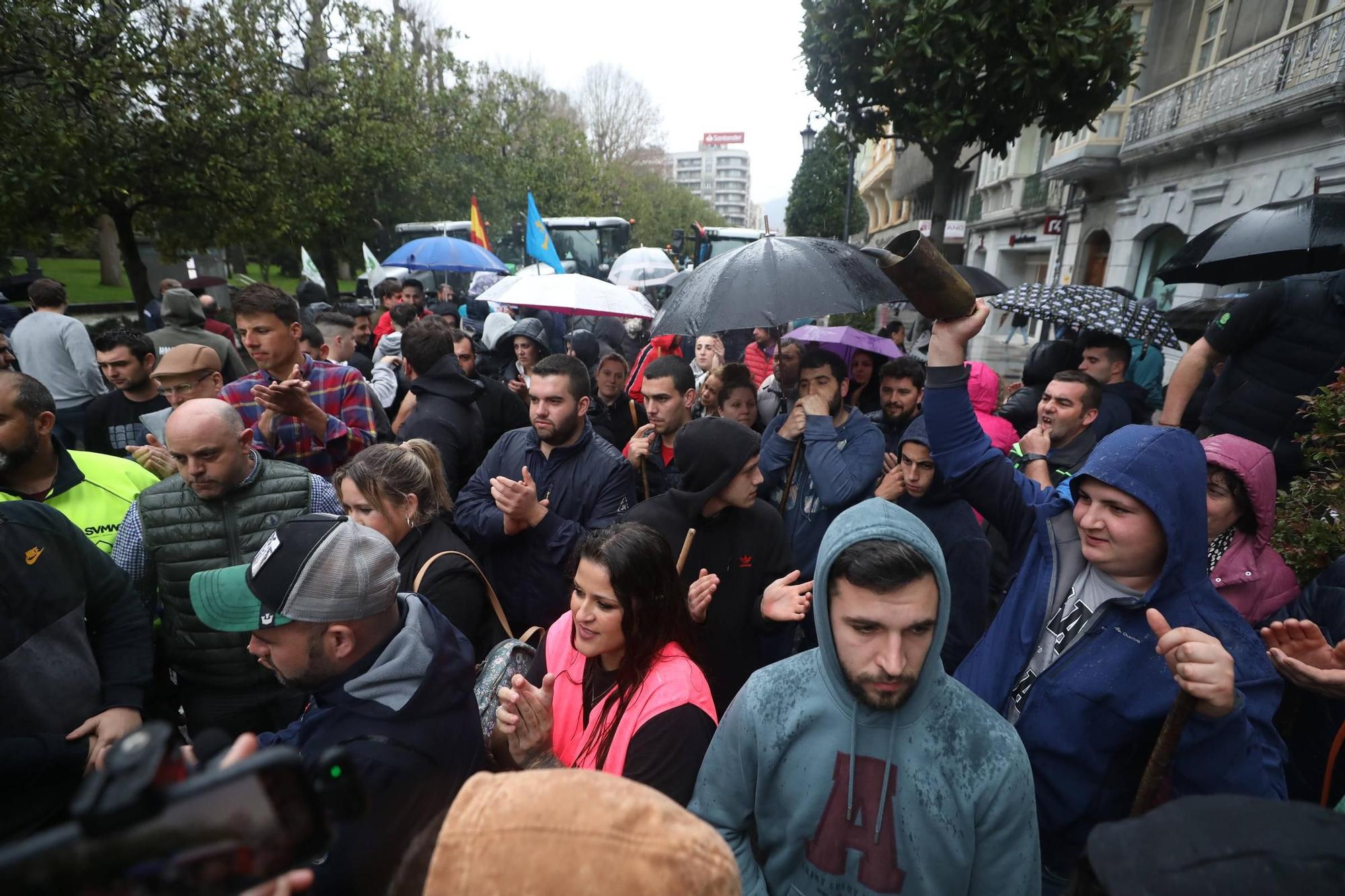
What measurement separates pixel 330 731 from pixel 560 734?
0.65 metres

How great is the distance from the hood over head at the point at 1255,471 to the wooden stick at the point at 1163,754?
114cm

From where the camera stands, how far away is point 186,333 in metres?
6.02

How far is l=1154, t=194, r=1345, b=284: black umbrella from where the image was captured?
3.66 metres

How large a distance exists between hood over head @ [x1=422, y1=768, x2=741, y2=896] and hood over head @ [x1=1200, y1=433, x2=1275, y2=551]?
232cm

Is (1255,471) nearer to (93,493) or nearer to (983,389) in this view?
(983,389)

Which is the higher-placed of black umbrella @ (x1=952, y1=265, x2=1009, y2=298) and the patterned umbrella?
black umbrella @ (x1=952, y1=265, x2=1009, y2=298)

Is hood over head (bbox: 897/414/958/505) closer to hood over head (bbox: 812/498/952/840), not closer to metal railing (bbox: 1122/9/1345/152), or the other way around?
hood over head (bbox: 812/498/952/840)

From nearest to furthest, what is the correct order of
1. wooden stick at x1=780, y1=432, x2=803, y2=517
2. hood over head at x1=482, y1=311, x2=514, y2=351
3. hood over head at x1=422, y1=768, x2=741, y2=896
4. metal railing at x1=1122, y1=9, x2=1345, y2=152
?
hood over head at x1=422, y1=768, x2=741, y2=896 → wooden stick at x1=780, y1=432, x2=803, y2=517 → hood over head at x1=482, y1=311, x2=514, y2=351 → metal railing at x1=1122, y1=9, x2=1345, y2=152

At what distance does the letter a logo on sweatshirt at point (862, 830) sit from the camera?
1.51 metres

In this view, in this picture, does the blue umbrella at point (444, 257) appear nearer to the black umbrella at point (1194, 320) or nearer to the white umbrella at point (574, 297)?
the white umbrella at point (574, 297)

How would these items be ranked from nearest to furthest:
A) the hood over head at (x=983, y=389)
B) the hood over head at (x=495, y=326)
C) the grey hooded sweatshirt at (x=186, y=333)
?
the hood over head at (x=983, y=389) < the grey hooded sweatshirt at (x=186, y=333) < the hood over head at (x=495, y=326)

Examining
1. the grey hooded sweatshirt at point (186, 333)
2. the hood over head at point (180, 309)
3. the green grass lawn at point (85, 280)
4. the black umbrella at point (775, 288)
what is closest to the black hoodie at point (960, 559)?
the black umbrella at point (775, 288)

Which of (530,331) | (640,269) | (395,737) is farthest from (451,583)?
(640,269)

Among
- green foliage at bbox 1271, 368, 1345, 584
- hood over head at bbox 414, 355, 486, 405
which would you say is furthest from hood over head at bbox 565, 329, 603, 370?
green foliage at bbox 1271, 368, 1345, 584
